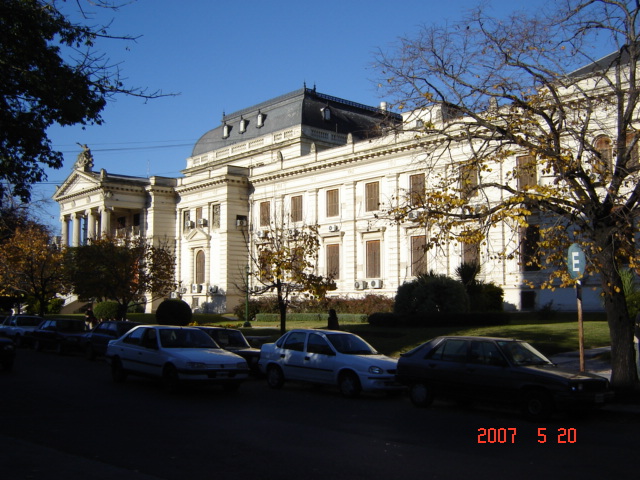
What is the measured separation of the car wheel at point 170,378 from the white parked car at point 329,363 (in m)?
2.75

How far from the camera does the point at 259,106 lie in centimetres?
6250

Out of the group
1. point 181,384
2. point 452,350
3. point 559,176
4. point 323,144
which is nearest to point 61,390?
point 181,384

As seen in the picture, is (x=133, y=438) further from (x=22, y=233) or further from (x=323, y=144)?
(x=323, y=144)

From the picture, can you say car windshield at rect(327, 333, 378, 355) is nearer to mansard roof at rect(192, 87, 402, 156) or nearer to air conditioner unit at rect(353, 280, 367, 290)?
air conditioner unit at rect(353, 280, 367, 290)

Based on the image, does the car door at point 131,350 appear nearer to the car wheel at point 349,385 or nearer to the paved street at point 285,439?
the paved street at point 285,439

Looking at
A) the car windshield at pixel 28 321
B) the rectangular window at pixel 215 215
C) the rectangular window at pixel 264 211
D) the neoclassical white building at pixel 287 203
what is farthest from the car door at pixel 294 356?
the rectangular window at pixel 215 215

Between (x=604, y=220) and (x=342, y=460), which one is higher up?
(x=604, y=220)

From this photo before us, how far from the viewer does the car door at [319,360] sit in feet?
53.0

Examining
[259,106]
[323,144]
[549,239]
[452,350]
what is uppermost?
[259,106]

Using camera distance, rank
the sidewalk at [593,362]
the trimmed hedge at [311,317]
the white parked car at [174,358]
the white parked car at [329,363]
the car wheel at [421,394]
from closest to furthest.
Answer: the car wheel at [421,394] → the sidewalk at [593,362] → the white parked car at [329,363] → the white parked car at [174,358] → the trimmed hedge at [311,317]

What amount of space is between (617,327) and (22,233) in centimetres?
3972

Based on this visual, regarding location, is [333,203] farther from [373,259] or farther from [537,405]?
[537,405]

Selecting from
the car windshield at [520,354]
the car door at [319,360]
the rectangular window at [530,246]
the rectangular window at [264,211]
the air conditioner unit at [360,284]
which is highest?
the rectangular window at [264,211]

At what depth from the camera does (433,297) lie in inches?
1222
